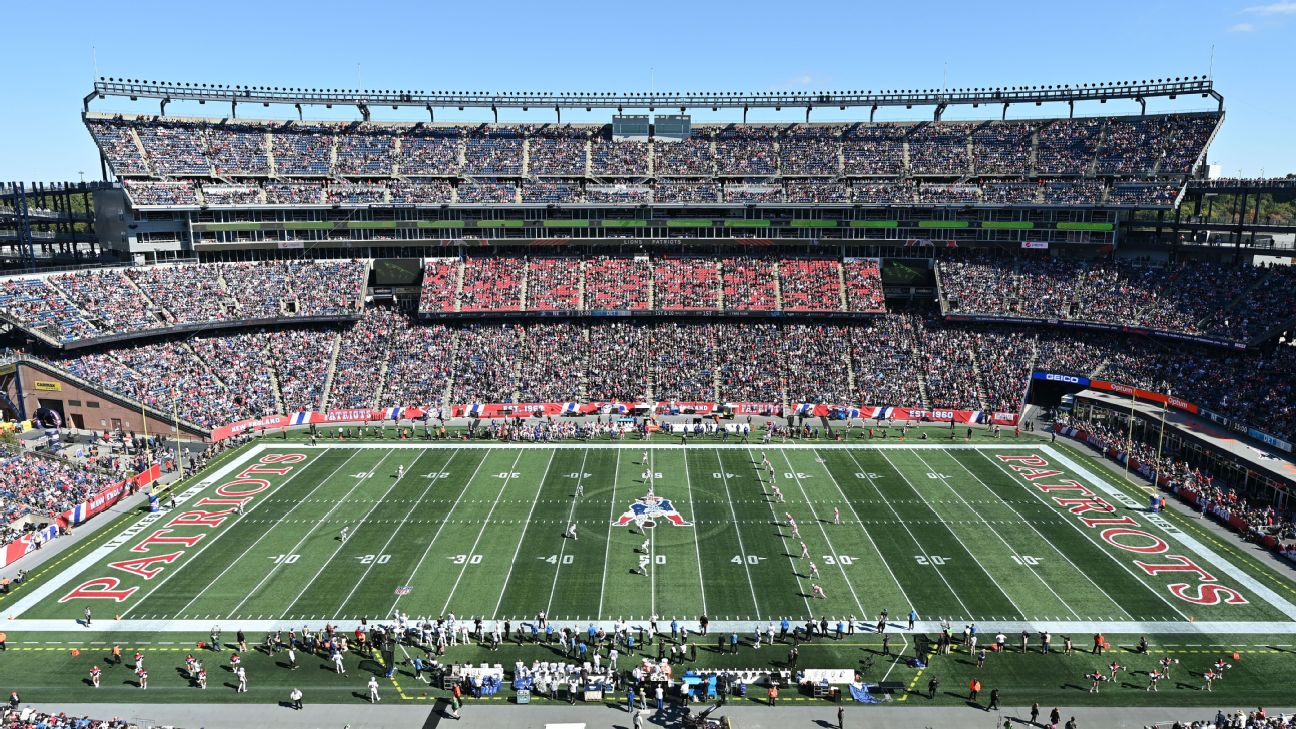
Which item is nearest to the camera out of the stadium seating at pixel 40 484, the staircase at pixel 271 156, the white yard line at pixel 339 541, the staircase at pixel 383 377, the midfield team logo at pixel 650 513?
the white yard line at pixel 339 541

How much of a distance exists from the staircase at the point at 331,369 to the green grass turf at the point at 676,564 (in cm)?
1040

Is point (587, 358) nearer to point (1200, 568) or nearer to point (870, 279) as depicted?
point (870, 279)

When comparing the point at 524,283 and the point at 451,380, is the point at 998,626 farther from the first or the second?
the point at 524,283

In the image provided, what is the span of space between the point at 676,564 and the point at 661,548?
1748mm

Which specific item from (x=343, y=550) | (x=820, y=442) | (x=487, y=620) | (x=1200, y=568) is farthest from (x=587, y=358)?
(x=1200, y=568)

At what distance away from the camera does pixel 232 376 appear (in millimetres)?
59562

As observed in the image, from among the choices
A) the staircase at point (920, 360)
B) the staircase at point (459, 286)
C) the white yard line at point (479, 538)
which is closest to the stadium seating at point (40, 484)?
the white yard line at point (479, 538)

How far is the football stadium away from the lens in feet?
96.0

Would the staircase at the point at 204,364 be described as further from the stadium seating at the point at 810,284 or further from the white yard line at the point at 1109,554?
the white yard line at the point at 1109,554

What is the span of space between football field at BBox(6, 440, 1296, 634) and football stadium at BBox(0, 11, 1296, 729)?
0.85ft

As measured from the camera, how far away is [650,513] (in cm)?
4241

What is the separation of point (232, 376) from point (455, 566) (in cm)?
3200

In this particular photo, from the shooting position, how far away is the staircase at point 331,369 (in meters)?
60.2

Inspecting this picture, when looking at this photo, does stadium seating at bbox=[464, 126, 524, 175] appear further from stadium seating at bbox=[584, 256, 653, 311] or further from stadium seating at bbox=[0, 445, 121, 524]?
stadium seating at bbox=[0, 445, 121, 524]
